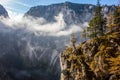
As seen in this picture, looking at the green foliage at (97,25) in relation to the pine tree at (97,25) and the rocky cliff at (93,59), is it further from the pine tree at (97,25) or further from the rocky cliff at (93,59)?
the rocky cliff at (93,59)

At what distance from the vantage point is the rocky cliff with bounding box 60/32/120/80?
85438 millimetres

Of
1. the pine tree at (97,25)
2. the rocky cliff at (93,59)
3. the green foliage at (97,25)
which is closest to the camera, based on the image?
the rocky cliff at (93,59)

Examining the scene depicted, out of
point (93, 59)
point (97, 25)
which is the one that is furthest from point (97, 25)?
point (93, 59)

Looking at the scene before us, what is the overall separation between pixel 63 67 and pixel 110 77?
3645cm

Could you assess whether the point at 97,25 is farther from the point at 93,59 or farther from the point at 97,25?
the point at 93,59

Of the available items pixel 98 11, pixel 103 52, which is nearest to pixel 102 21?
pixel 98 11

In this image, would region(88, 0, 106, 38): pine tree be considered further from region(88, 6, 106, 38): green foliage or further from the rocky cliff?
the rocky cliff

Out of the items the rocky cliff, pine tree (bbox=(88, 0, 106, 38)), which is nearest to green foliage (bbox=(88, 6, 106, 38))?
pine tree (bbox=(88, 0, 106, 38))

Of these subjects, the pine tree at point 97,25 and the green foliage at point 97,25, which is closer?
the pine tree at point 97,25

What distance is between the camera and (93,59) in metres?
94.8

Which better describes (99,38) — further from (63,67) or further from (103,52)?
(63,67)

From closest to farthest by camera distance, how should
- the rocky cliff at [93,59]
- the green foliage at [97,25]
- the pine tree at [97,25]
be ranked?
the rocky cliff at [93,59], the pine tree at [97,25], the green foliage at [97,25]

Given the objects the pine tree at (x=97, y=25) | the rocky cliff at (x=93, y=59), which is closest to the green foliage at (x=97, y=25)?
the pine tree at (x=97, y=25)

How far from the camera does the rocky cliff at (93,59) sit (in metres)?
85.4
